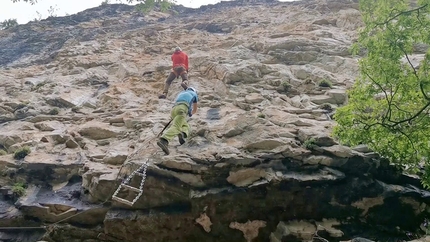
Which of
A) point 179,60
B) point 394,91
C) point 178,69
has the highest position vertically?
point 394,91

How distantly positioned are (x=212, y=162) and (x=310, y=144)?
223 centimetres

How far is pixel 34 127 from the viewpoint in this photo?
11.0 meters

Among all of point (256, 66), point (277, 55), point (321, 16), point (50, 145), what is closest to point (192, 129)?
point (50, 145)

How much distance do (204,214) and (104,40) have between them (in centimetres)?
1492

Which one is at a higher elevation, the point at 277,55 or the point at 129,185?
the point at 277,55

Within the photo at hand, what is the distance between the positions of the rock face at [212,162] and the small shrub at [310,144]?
0.08 feet

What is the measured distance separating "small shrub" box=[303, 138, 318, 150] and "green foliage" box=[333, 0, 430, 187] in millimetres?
686

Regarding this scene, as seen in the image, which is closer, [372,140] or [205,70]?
[372,140]

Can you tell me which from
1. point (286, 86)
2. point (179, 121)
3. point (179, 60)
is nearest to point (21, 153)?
point (179, 121)

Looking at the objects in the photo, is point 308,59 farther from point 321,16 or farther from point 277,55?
point 321,16

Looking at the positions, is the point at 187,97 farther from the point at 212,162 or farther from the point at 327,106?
the point at 327,106

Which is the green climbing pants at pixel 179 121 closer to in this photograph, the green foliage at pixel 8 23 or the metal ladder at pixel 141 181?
the metal ladder at pixel 141 181

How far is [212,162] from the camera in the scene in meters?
7.62

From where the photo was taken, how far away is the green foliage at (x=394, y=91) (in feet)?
21.7
